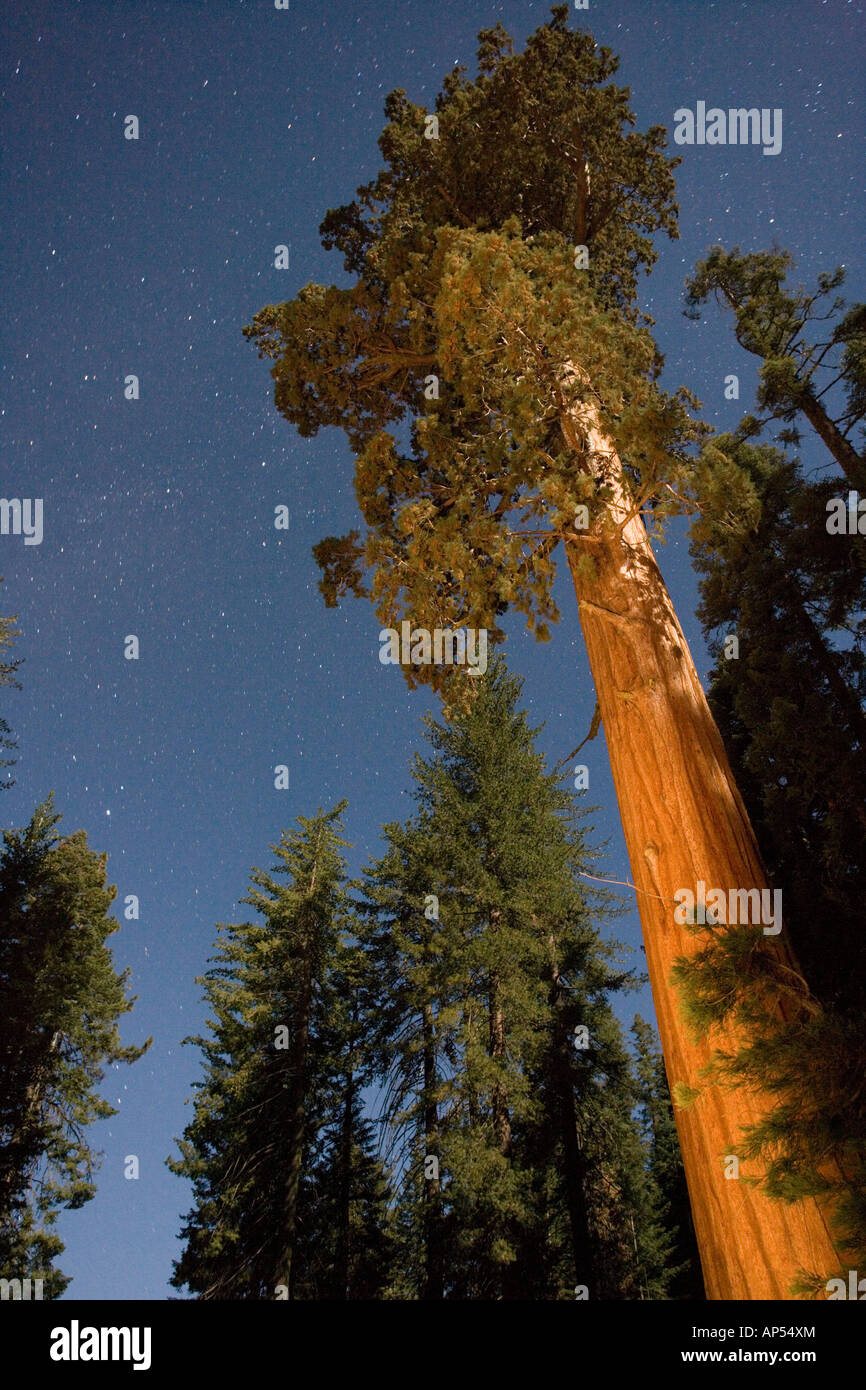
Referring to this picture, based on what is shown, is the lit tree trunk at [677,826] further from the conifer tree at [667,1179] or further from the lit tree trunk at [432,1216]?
the conifer tree at [667,1179]

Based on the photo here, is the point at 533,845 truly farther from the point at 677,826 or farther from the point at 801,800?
the point at 677,826

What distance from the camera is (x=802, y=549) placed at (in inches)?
312

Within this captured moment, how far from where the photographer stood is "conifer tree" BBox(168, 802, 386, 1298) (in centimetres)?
1586

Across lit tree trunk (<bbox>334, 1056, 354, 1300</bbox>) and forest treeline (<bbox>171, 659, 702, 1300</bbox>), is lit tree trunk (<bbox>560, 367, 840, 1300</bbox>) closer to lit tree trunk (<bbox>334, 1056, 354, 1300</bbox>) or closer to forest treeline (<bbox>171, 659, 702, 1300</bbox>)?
forest treeline (<bbox>171, 659, 702, 1300</bbox>)

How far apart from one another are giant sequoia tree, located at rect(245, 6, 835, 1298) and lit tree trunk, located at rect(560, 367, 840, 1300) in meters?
0.01

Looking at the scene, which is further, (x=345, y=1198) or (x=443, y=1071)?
(x=345, y=1198)

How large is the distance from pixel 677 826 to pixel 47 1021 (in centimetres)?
1999

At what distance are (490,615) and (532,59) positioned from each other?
696 cm

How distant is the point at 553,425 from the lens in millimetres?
5828

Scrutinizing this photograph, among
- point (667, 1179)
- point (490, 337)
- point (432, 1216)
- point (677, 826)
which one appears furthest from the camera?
point (667, 1179)

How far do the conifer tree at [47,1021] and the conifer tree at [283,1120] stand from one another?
322 centimetres

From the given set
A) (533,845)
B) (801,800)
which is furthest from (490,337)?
(533,845)
